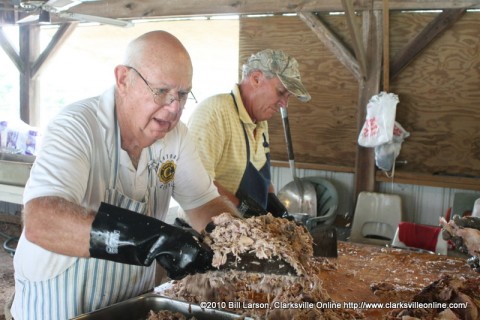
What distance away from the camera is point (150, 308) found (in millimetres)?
2066

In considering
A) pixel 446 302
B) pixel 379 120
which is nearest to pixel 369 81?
pixel 379 120

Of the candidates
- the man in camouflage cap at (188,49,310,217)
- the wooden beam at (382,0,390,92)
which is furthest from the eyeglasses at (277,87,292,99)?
the wooden beam at (382,0,390,92)

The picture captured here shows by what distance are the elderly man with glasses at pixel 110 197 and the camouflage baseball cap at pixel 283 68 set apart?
124 cm

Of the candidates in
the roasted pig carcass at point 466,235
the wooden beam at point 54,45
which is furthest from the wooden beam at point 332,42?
the wooden beam at point 54,45

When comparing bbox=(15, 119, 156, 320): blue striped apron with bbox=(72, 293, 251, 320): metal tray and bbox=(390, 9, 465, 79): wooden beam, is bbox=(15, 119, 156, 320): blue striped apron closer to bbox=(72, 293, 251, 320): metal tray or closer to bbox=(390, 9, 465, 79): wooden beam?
bbox=(72, 293, 251, 320): metal tray

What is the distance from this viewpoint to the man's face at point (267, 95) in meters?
3.47

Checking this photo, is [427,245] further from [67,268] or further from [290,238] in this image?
[67,268]

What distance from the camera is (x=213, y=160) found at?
3182mm

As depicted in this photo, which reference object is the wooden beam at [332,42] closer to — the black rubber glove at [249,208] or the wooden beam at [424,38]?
the wooden beam at [424,38]

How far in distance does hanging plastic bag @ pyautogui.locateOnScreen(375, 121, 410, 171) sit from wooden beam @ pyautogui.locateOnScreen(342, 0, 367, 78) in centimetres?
71

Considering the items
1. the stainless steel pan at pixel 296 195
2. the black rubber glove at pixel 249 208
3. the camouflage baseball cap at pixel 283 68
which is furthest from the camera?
the stainless steel pan at pixel 296 195

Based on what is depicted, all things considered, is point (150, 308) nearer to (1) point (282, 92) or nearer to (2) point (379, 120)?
(1) point (282, 92)

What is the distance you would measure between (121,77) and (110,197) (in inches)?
19.8

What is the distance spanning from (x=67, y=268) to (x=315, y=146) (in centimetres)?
437
